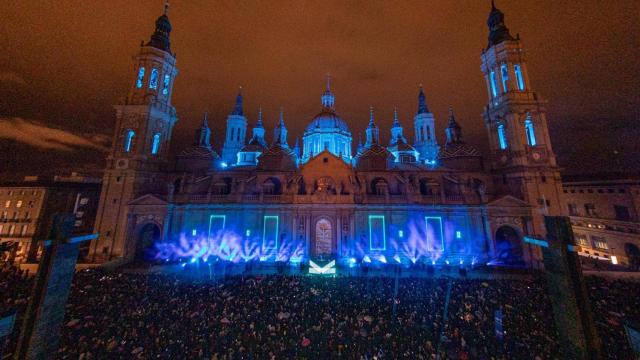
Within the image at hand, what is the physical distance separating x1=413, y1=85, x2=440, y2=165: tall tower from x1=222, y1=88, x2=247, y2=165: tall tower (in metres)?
38.0

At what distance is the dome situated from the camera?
41375 millimetres

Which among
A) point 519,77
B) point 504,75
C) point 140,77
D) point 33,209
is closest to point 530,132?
point 519,77

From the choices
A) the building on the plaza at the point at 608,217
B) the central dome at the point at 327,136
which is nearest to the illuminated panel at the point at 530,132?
the building on the plaza at the point at 608,217

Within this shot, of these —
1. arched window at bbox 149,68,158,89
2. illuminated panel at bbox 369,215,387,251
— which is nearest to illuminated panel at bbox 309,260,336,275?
illuminated panel at bbox 369,215,387,251

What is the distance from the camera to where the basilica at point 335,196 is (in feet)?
84.5

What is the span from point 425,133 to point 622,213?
96.0ft

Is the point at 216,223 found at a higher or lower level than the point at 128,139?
lower

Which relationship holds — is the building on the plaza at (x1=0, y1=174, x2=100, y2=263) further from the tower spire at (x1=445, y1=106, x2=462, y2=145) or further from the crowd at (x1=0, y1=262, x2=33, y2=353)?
the tower spire at (x1=445, y1=106, x2=462, y2=145)

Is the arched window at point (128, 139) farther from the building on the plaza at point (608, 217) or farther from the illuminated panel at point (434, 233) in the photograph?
the building on the plaza at point (608, 217)

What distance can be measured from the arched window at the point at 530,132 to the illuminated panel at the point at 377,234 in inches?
886

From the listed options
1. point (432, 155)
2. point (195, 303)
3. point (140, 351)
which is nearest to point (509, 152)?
point (432, 155)

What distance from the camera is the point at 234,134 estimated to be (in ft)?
157

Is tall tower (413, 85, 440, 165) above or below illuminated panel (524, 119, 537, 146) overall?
above

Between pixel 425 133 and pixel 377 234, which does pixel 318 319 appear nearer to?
pixel 377 234
